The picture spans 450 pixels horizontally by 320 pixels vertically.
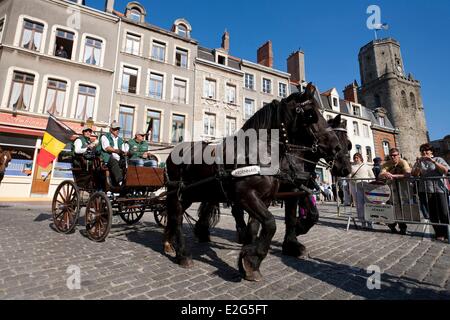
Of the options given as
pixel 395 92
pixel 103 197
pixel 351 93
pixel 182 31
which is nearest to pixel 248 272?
pixel 103 197

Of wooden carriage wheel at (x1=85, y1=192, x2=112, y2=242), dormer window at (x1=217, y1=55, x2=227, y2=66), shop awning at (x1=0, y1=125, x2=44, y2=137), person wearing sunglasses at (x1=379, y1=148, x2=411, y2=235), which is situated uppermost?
dormer window at (x1=217, y1=55, x2=227, y2=66)

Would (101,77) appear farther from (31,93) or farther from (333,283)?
(333,283)

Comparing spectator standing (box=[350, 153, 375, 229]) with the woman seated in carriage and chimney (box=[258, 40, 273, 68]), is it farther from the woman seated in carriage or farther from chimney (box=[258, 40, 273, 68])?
chimney (box=[258, 40, 273, 68])

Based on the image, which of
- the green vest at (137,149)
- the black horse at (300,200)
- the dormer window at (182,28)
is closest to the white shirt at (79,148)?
the green vest at (137,149)

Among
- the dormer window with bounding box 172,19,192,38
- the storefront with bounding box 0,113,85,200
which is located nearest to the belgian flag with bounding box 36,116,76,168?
the storefront with bounding box 0,113,85,200

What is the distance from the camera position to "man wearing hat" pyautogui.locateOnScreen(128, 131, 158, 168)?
4.81m

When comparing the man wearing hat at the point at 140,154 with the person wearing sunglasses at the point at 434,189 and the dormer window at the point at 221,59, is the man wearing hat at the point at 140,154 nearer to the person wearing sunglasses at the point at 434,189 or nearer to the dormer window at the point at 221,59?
the person wearing sunglasses at the point at 434,189

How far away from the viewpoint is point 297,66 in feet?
A: 90.1

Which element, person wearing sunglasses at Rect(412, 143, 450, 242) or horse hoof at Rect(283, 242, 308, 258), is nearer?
horse hoof at Rect(283, 242, 308, 258)

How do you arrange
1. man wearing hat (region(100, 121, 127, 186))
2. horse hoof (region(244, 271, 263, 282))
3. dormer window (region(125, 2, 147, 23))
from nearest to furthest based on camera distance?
1. horse hoof (region(244, 271, 263, 282))
2. man wearing hat (region(100, 121, 127, 186))
3. dormer window (region(125, 2, 147, 23))

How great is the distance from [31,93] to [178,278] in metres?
17.0

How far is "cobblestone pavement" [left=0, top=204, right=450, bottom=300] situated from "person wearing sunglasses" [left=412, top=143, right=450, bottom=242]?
80cm

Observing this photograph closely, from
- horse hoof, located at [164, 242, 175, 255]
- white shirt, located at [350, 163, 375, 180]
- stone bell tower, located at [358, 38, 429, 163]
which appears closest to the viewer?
horse hoof, located at [164, 242, 175, 255]

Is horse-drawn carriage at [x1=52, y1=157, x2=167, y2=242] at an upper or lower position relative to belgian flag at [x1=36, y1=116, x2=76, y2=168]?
lower
